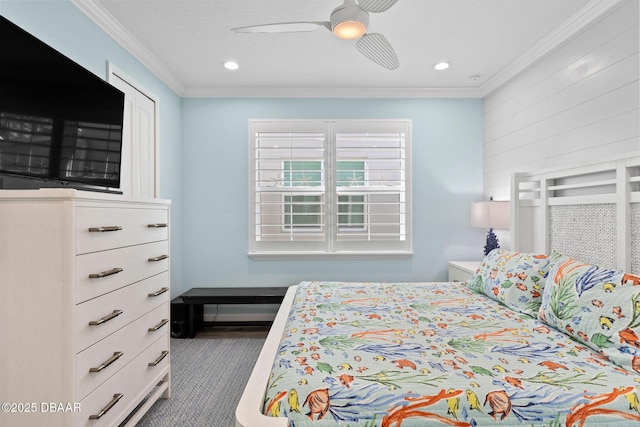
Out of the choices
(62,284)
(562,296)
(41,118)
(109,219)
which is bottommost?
(562,296)

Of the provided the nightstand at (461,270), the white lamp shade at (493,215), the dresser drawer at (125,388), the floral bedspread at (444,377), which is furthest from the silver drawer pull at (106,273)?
the white lamp shade at (493,215)

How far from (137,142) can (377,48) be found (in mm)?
2113

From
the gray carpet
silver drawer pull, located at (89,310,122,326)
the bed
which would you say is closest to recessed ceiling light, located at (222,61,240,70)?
the bed

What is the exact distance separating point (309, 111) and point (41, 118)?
2574 mm

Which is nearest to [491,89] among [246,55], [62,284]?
[246,55]

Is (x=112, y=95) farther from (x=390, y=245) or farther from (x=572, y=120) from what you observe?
(x=572, y=120)

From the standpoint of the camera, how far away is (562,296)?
1648 millimetres

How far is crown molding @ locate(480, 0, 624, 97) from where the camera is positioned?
6.95ft

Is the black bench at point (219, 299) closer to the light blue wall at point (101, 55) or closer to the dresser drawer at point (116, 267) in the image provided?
the light blue wall at point (101, 55)

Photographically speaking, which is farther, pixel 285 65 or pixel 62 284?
pixel 285 65

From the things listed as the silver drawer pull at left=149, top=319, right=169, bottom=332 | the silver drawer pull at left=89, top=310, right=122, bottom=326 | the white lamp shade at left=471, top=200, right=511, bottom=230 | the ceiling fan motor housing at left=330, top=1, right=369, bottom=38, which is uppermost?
the ceiling fan motor housing at left=330, top=1, right=369, bottom=38

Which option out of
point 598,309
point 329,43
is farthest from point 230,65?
point 598,309

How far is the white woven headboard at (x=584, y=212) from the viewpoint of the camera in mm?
1827

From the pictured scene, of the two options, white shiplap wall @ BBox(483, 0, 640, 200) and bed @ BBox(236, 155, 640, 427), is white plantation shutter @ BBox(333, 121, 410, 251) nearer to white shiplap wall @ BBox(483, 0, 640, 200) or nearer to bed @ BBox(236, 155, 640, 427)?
white shiplap wall @ BBox(483, 0, 640, 200)
